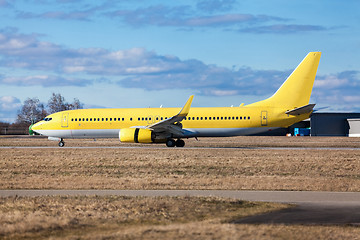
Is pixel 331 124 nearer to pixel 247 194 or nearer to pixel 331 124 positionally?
pixel 331 124

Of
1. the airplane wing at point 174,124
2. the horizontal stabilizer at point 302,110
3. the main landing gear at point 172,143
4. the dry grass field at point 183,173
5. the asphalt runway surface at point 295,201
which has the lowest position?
the asphalt runway surface at point 295,201

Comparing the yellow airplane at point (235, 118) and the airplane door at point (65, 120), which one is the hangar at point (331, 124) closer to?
the yellow airplane at point (235, 118)

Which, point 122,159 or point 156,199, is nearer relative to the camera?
point 156,199

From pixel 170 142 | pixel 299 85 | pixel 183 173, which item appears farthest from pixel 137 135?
pixel 183 173

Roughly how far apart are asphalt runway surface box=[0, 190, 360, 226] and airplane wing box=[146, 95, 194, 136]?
22.1 m

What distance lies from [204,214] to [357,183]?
29.6 ft

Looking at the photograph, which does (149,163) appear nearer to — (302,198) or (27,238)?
(302,198)

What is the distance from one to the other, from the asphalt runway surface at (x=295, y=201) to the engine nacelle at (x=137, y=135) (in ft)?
73.2

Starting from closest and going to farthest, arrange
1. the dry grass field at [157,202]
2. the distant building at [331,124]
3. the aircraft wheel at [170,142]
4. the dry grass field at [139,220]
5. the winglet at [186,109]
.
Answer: the dry grass field at [139,220], the dry grass field at [157,202], the winglet at [186,109], the aircraft wheel at [170,142], the distant building at [331,124]

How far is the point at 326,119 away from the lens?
82.3 meters

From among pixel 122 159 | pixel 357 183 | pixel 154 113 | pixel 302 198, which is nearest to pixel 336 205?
pixel 302 198

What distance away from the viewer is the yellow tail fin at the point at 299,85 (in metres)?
39.4

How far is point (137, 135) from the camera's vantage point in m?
37.8

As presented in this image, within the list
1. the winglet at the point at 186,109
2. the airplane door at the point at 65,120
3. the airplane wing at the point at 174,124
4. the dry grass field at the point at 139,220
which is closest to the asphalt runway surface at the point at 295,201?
the dry grass field at the point at 139,220
